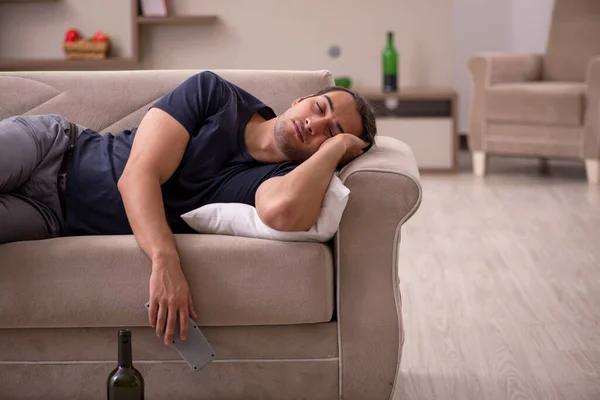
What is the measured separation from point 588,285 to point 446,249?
0.75 metres

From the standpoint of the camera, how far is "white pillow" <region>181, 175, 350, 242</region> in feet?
6.98

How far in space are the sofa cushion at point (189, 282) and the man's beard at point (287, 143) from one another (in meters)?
0.30

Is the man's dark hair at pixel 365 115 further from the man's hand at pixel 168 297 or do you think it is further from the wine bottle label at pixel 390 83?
the wine bottle label at pixel 390 83

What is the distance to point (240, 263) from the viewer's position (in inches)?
83.8

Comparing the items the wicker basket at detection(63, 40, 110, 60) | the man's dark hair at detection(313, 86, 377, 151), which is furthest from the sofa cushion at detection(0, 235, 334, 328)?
the wicker basket at detection(63, 40, 110, 60)

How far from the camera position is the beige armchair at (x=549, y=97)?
5516mm

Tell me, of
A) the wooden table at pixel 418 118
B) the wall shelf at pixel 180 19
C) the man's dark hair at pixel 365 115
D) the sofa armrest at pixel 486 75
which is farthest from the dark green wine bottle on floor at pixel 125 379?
the wall shelf at pixel 180 19

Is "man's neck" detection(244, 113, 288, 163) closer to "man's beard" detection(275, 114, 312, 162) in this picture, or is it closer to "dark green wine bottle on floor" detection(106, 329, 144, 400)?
"man's beard" detection(275, 114, 312, 162)

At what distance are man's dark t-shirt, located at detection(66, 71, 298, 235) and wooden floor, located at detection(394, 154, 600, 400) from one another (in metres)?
0.67

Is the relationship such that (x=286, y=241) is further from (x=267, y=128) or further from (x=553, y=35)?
(x=553, y=35)

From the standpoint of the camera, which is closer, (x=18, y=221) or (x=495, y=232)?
(x=18, y=221)

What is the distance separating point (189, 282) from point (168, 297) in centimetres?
8

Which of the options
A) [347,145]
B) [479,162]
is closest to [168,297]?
[347,145]

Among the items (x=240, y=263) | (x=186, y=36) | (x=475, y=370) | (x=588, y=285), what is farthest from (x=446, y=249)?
(x=186, y=36)
